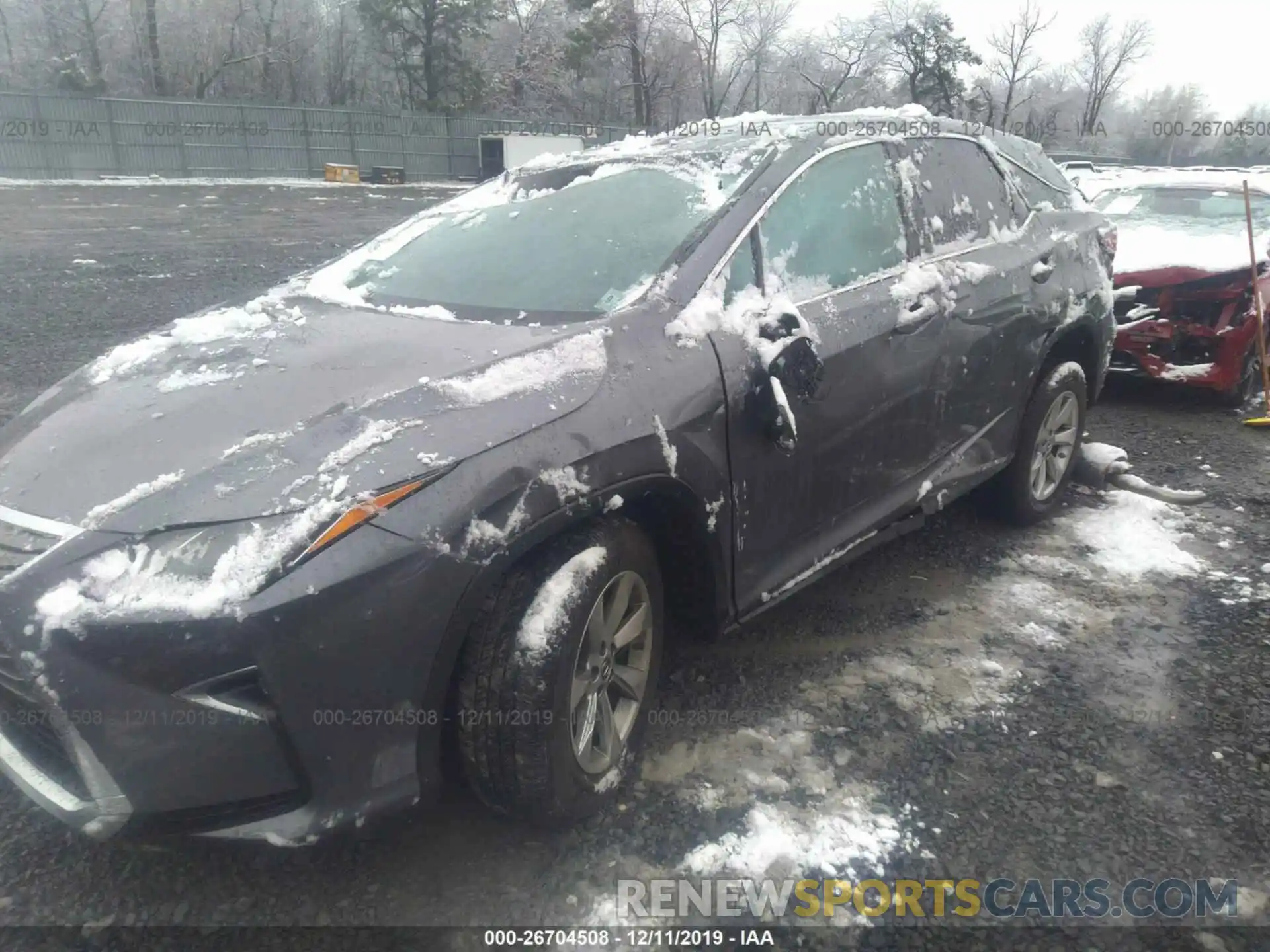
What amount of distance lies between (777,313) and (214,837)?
6.14 feet

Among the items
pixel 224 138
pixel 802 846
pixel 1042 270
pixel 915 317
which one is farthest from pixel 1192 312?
pixel 224 138

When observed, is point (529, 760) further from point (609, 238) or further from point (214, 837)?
point (609, 238)

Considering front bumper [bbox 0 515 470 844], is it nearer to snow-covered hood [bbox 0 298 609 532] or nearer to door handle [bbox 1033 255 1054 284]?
snow-covered hood [bbox 0 298 609 532]

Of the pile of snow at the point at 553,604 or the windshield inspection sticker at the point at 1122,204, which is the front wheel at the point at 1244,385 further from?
the pile of snow at the point at 553,604

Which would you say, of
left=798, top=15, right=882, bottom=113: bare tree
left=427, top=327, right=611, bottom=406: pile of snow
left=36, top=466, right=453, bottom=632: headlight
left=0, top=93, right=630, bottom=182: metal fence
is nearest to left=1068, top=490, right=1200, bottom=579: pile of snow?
left=427, top=327, right=611, bottom=406: pile of snow

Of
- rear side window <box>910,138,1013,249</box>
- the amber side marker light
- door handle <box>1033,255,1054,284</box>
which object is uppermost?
rear side window <box>910,138,1013,249</box>

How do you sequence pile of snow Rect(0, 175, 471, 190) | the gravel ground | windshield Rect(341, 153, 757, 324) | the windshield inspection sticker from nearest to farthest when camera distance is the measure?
the gravel ground
windshield Rect(341, 153, 757, 324)
the windshield inspection sticker
pile of snow Rect(0, 175, 471, 190)

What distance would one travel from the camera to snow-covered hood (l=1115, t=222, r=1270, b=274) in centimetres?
602

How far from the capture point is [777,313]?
103 inches

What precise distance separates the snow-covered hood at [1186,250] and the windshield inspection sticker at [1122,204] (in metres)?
0.65

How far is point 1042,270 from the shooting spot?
392cm

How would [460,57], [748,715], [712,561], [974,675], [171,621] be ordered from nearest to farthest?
[171,621]
[712,561]
[748,715]
[974,675]
[460,57]

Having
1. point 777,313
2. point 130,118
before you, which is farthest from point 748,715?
point 130,118

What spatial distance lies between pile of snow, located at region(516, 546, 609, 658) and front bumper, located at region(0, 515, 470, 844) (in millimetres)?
210
